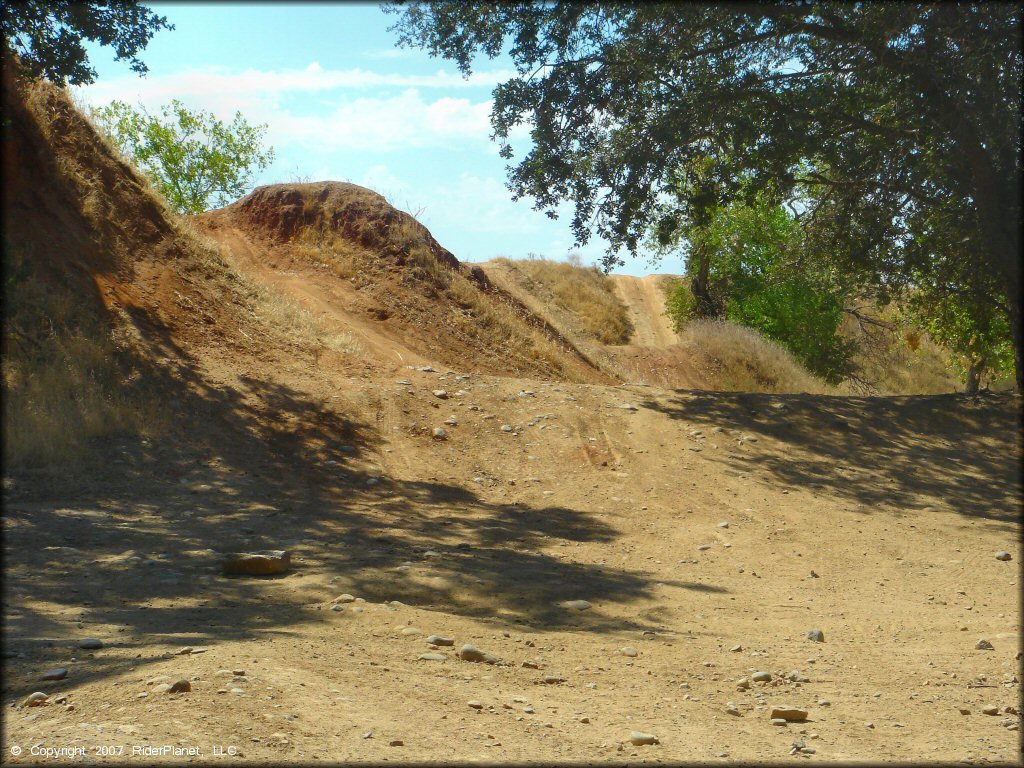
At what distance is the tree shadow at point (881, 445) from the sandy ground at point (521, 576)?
5 cm

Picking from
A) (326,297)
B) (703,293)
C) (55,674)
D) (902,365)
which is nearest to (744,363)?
(326,297)

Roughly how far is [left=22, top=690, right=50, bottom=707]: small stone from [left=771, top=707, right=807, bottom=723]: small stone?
10.6 feet

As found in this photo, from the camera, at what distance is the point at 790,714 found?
13.9ft

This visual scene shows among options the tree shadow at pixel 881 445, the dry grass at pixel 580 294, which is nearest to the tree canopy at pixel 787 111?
the tree shadow at pixel 881 445

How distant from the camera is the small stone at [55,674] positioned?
13.0 ft

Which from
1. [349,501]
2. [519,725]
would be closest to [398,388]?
[349,501]

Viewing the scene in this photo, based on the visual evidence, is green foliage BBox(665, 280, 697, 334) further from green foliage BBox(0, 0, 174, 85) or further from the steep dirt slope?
→ green foliage BBox(0, 0, 174, 85)

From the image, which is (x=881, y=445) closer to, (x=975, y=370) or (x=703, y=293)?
(x=975, y=370)

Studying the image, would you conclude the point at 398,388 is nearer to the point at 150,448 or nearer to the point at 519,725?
the point at 150,448

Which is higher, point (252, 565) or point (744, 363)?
point (744, 363)

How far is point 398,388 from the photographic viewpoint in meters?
12.4

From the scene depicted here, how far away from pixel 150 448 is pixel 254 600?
4.81 m

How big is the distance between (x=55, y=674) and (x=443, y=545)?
4172 millimetres

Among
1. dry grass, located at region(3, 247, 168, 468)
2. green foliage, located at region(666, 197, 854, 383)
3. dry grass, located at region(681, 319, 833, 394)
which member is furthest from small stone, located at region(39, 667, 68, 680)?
green foliage, located at region(666, 197, 854, 383)
